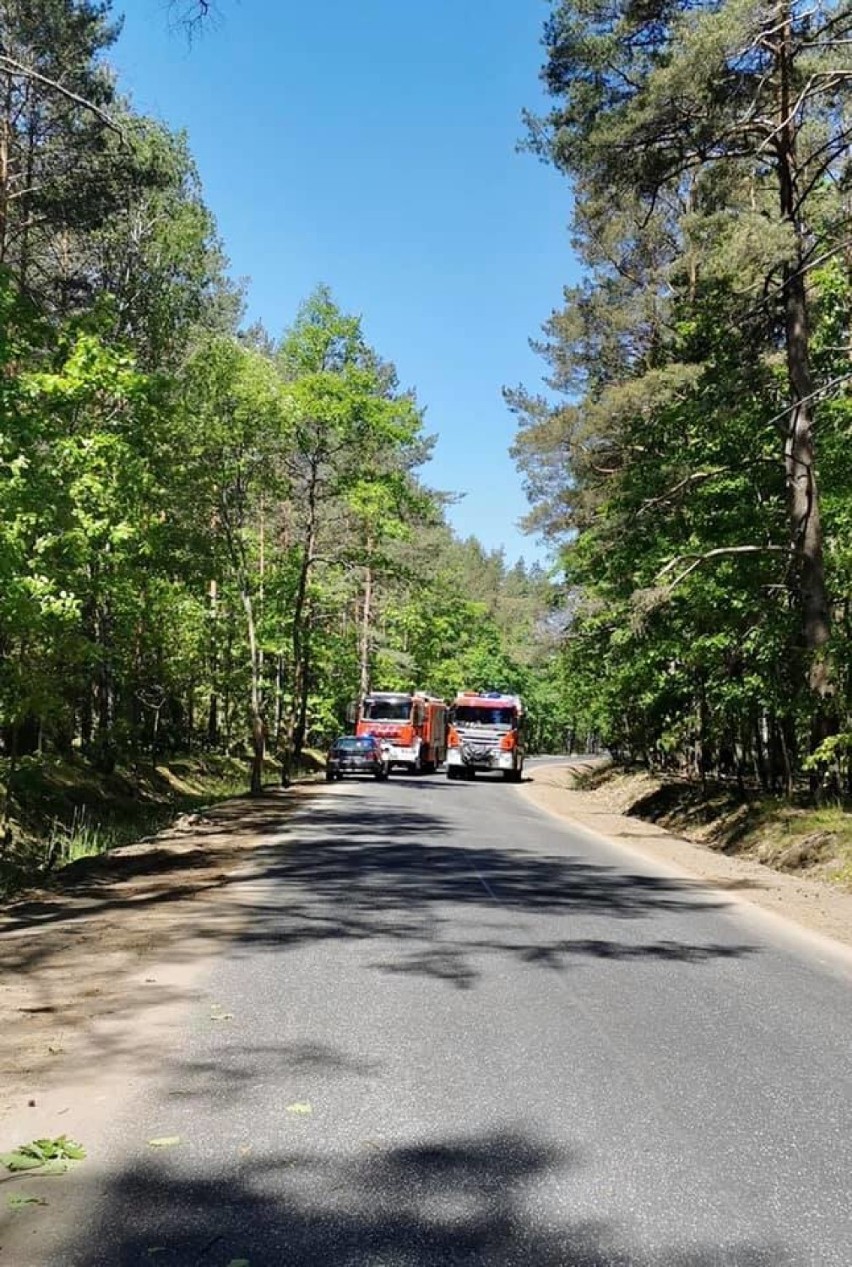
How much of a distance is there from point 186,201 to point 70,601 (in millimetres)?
20327

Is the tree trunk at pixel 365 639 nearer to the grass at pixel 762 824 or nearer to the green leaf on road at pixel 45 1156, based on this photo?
the grass at pixel 762 824

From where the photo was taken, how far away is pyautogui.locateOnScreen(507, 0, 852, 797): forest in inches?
587

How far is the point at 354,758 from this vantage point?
36.7 m

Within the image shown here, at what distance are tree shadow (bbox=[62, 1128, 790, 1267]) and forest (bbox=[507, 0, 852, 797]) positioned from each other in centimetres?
1051

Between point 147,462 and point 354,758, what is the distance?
60.3ft

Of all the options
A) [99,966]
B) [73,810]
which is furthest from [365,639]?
[99,966]

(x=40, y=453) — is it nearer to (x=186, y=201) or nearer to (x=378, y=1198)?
(x=378, y=1198)

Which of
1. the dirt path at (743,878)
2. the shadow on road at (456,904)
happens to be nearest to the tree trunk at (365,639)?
the dirt path at (743,878)

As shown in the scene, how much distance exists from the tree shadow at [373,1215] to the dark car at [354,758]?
3258 centimetres

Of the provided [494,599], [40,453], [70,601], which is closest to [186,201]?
[40,453]

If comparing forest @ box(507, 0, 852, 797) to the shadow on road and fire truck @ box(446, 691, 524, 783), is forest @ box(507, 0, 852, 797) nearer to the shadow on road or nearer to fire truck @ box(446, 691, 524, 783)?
the shadow on road

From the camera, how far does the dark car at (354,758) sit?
36719 mm

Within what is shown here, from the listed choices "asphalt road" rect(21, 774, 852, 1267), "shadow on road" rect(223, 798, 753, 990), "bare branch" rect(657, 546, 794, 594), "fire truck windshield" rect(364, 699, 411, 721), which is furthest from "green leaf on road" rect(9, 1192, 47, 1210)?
"fire truck windshield" rect(364, 699, 411, 721)

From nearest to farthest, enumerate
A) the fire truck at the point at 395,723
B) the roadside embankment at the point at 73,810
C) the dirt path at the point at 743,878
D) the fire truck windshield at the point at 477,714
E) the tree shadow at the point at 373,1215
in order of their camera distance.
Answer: the tree shadow at the point at 373,1215, the dirt path at the point at 743,878, the roadside embankment at the point at 73,810, the fire truck windshield at the point at 477,714, the fire truck at the point at 395,723
